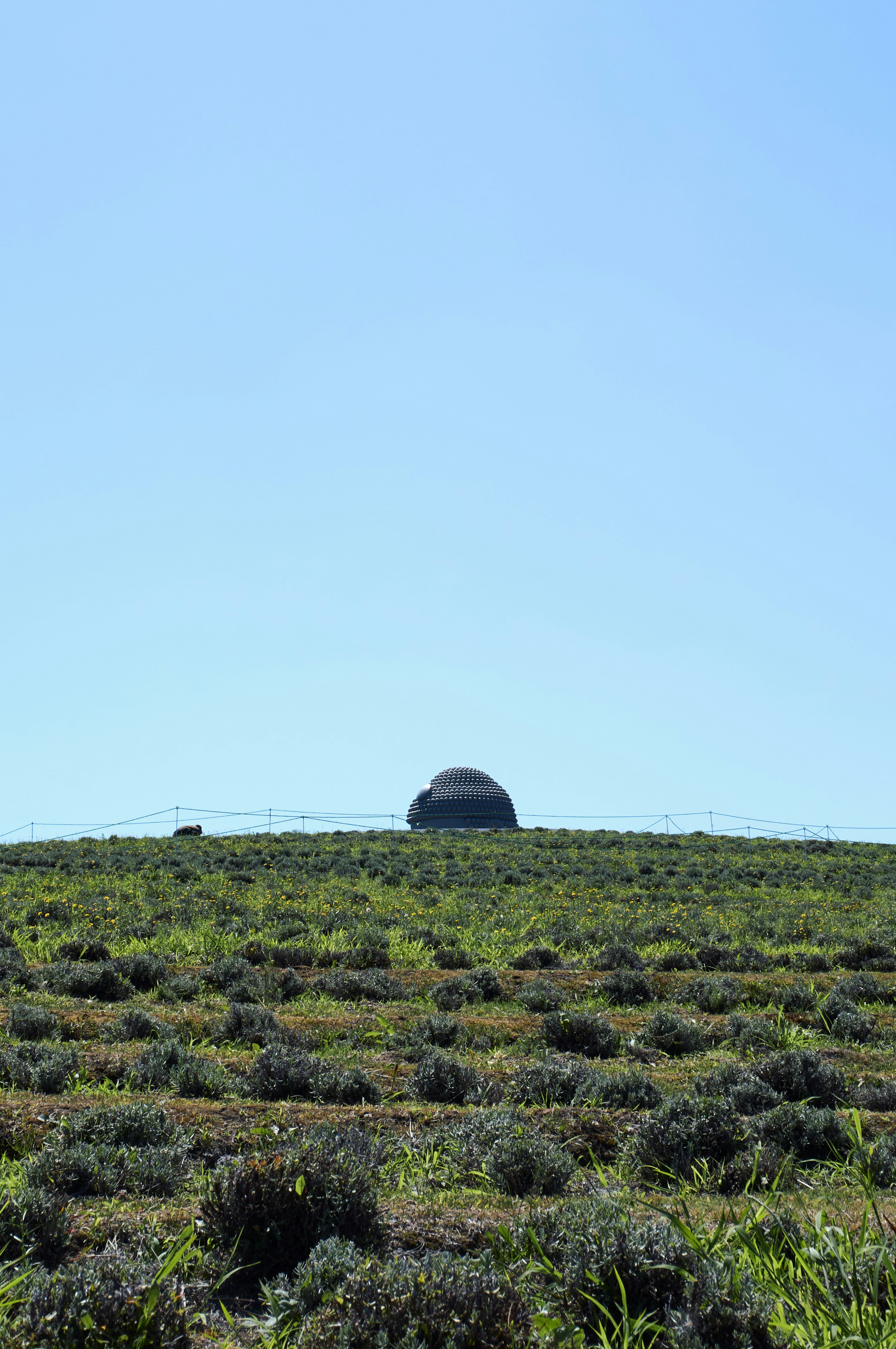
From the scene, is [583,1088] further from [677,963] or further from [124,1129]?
[677,963]

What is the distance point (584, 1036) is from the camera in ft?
26.8

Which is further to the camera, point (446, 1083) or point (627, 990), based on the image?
point (627, 990)

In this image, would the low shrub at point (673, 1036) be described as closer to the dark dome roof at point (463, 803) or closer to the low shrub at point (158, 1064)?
the low shrub at point (158, 1064)

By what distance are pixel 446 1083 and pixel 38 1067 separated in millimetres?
2686

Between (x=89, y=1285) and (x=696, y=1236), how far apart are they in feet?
7.01

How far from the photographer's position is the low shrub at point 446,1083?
6496mm

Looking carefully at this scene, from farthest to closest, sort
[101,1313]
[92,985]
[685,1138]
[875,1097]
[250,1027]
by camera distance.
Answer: [92,985] < [250,1027] < [875,1097] < [685,1138] < [101,1313]

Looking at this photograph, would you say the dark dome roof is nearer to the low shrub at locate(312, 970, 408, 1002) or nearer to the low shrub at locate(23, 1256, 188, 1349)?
the low shrub at locate(312, 970, 408, 1002)

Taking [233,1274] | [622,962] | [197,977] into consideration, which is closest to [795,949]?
[622,962]

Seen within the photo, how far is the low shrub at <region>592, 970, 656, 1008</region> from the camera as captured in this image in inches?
403

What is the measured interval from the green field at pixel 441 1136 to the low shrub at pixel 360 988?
0.04m

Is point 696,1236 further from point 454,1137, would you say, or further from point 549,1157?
point 454,1137

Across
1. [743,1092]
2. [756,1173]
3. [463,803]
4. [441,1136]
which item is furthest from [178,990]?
[463,803]

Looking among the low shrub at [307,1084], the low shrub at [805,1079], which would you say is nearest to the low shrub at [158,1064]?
the low shrub at [307,1084]
